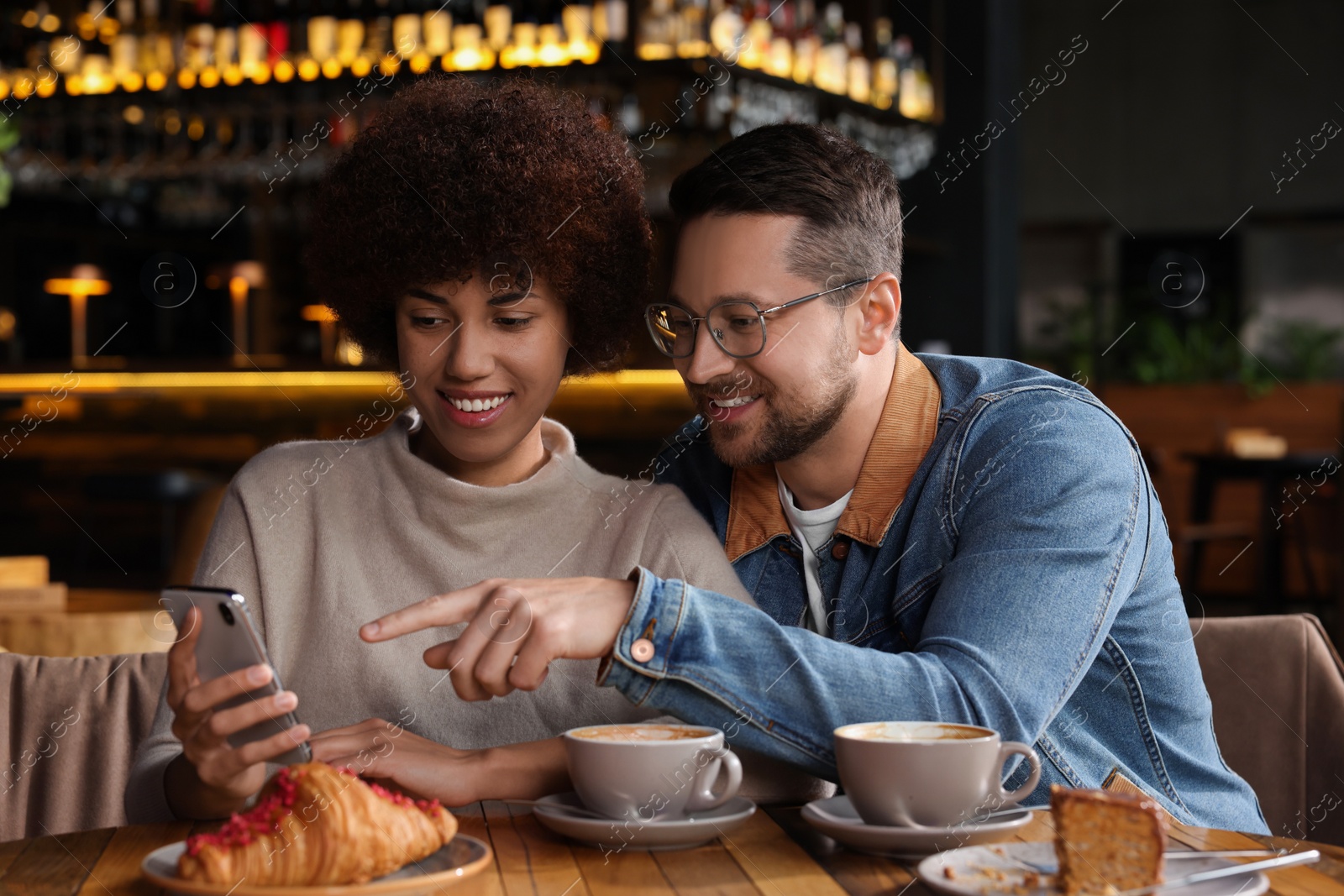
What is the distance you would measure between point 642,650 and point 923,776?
0.78ft

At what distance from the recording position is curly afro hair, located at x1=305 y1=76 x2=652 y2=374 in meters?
1.47

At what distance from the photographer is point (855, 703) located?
108 centimetres

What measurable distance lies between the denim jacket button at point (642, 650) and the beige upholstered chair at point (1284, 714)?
82 centimetres

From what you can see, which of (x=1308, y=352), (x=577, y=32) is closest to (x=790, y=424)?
(x=577, y=32)

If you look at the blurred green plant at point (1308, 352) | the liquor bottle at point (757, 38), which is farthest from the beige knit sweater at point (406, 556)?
the blurred green plant at point (1308, 352)

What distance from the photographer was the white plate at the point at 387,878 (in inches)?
32.1

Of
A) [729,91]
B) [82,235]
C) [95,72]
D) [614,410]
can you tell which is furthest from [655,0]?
[82,235]

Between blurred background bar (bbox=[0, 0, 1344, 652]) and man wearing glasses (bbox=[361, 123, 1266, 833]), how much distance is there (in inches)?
32.0

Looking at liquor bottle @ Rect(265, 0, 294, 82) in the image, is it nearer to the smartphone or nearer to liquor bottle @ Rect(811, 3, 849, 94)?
liquor bottle @ Rect(811, 3, 849, 94)

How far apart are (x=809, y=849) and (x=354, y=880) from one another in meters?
0.33

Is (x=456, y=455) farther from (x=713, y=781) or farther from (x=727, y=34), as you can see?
(x=727, y=34)

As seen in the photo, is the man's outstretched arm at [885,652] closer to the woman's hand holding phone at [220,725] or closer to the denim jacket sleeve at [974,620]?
the denim jacket sleeve at [974,620]

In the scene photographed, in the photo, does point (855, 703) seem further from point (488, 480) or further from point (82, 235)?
point (82, 235)

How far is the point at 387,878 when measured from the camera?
87 cm
